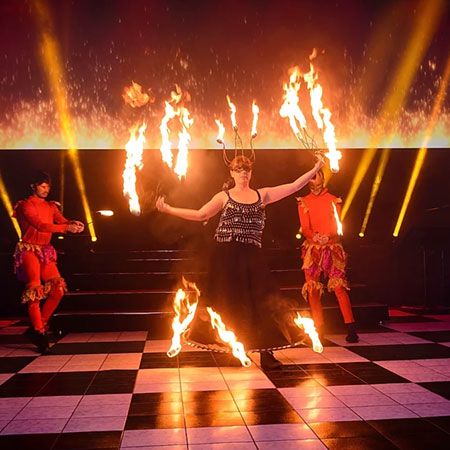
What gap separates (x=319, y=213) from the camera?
568 centimetres

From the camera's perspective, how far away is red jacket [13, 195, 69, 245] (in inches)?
215

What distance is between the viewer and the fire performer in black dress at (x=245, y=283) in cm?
426

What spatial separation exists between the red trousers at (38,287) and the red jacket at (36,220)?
0.62 ft

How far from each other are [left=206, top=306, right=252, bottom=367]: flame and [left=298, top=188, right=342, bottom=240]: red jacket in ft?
6.09

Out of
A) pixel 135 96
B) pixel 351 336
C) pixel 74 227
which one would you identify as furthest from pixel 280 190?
pixel 135 96

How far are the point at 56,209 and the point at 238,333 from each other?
2708 millimetres

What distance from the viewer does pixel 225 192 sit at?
461 centimetres

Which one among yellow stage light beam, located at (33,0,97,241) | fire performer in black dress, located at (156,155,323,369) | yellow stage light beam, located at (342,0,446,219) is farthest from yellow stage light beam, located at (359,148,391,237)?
fire performer in black dress, located at (156,155,323,369)

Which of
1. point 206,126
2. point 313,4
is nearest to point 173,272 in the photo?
point 206,126

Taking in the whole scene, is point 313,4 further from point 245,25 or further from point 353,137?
point 353,137

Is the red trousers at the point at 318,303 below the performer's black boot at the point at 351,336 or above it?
above

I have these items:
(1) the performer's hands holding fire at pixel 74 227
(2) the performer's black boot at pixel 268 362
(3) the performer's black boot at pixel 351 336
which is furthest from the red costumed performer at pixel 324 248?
(1) the performer's hands holding fire at pixel 74 227

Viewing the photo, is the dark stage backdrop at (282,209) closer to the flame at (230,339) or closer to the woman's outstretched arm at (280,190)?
the woman's outstretched arm at (280,190)

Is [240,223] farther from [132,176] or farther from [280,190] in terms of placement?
[132,176]
